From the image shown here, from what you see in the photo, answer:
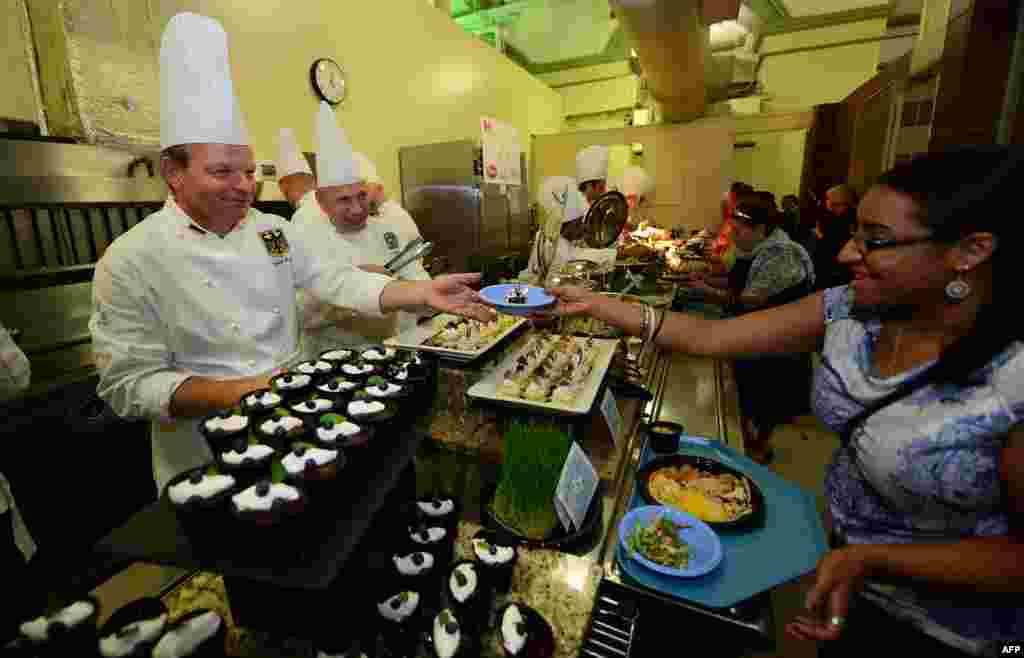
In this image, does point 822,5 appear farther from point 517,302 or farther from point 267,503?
point 267,503

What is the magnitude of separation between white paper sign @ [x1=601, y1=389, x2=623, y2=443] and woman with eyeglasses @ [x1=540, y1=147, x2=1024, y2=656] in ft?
2.12

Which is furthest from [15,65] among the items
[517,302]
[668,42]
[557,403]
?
[668,42]

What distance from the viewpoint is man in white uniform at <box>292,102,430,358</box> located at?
2746 millimetres

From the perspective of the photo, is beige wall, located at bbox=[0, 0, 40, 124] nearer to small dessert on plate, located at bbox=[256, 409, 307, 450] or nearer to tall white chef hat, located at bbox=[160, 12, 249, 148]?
tall white chef hat, located at bbox=[160, 12, 249, 148]

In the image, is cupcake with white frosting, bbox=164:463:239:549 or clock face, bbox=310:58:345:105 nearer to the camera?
cupcake with white frosting, bbox=164:463:239:549

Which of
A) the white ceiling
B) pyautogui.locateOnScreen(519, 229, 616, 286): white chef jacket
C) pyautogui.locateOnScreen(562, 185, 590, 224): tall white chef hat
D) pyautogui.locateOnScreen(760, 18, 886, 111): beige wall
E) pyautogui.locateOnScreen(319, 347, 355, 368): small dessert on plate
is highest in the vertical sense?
the white ceiling

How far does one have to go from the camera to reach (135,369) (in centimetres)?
147

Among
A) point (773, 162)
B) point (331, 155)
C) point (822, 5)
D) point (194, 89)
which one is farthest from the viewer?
point (773, 162)

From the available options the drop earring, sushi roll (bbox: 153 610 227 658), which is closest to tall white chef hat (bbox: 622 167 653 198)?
the drop earring

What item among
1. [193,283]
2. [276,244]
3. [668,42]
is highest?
[668,42]

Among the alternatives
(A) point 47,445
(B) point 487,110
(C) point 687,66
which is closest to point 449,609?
(A) point 47,445

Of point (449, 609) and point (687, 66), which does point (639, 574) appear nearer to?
point (449, 609)

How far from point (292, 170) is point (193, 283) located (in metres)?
2.37

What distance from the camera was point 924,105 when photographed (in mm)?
3033
